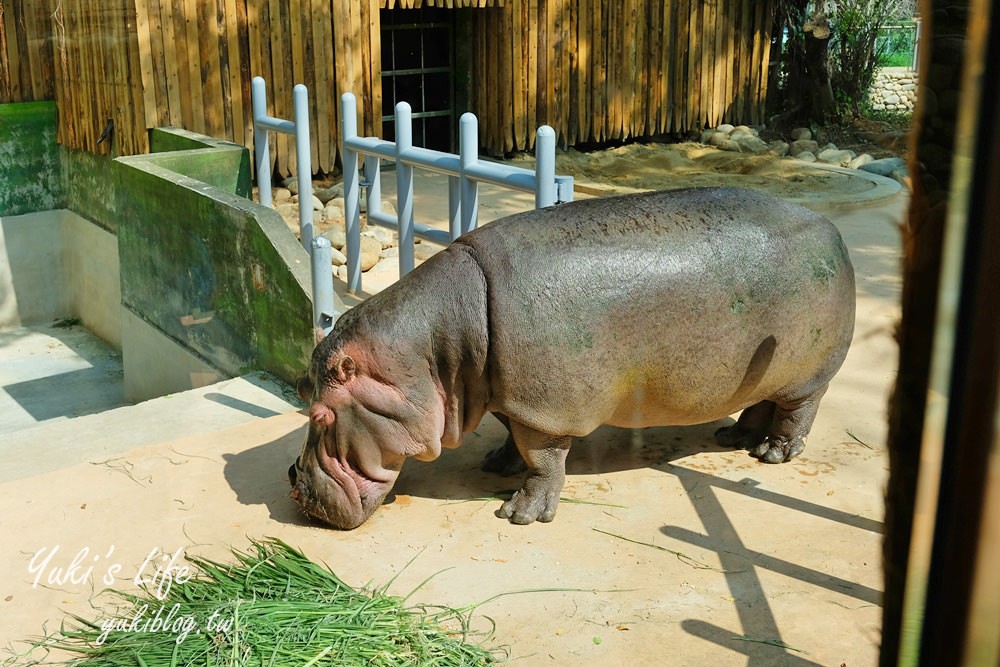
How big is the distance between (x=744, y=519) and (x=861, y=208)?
5.97 metres

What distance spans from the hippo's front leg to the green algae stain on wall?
329 inches

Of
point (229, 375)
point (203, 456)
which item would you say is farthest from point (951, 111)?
point (229, 375)

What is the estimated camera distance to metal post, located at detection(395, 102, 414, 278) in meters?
7.14

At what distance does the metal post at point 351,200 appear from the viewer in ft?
25.1

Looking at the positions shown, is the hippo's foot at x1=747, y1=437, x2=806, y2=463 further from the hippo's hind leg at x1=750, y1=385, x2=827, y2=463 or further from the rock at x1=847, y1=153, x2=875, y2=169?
the rock at x1=847, y1=153, x2=875, y2=169

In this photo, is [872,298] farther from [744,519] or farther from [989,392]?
[989,392]

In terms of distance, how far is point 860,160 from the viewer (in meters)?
12.1

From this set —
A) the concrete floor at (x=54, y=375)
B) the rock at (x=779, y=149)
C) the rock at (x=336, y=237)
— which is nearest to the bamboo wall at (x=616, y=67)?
the rock at (x=779, y=149)

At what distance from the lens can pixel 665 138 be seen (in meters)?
13.3

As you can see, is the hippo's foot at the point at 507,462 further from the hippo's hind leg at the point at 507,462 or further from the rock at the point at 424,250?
the rock at the point at 424,250

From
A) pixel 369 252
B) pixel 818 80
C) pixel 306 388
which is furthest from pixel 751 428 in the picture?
pixel 818 80

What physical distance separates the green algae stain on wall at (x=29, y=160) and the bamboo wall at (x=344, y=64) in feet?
0.68

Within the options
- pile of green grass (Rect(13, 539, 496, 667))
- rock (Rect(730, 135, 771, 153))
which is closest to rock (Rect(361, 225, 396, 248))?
pile of green grass (Rect(13, 539, 496, 667))

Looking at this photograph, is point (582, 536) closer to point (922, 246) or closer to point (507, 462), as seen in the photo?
point (507, 462)
